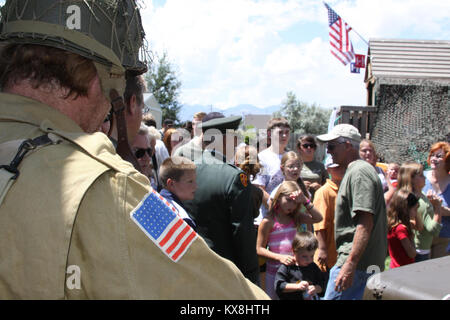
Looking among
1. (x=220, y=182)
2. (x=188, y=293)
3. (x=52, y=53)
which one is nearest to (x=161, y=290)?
(x=188, y=293)

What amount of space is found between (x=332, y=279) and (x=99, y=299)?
3.32 meters

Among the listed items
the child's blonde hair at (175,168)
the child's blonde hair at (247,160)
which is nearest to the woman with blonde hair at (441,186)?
the child's blonde hair at (247,160)

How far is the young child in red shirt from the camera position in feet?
15.4

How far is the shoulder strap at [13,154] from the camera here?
2.90 ft

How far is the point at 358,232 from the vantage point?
11.8 feet

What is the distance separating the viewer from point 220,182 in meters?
3.26

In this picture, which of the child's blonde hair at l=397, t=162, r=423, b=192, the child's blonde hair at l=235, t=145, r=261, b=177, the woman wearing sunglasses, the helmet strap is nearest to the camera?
the helmet strap

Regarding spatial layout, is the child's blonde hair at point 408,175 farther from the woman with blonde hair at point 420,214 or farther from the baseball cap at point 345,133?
the baseball cap at point 345,133

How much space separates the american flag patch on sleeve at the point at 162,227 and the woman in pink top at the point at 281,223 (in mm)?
3247

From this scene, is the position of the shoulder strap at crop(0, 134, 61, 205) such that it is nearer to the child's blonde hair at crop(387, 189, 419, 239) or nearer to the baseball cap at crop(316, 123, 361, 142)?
the baseball cap at crop(316, 123, 361, 142)

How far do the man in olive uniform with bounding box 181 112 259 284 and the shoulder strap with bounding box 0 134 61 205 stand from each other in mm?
2309

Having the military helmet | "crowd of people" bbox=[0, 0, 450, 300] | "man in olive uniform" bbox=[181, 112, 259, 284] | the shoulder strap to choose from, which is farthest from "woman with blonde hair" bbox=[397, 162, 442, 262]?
the shoulder strap

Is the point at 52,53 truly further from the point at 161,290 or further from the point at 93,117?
the point at 161,290

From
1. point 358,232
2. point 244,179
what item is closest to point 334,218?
point 358,232
